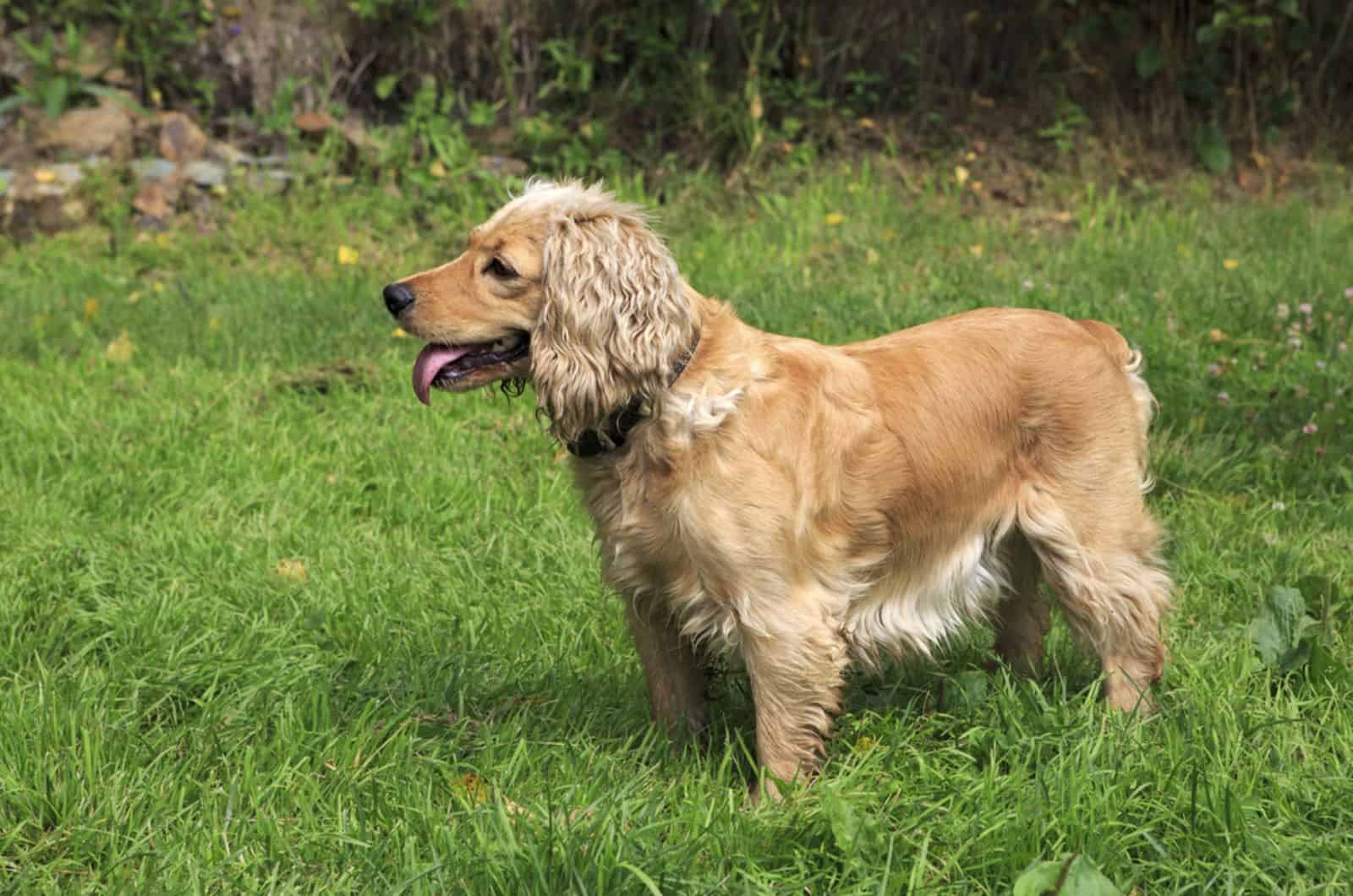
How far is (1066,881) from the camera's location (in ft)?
7.79

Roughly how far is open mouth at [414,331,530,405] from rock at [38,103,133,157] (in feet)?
21.6

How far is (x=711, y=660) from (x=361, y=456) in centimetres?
206

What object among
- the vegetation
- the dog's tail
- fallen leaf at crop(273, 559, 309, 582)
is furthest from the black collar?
the vegetation

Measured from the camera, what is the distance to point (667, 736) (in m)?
3.30

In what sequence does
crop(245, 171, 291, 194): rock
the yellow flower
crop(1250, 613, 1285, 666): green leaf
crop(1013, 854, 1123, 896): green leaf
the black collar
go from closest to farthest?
crop(1013, 854, 1123, 896): green leaf → the black collar → crop(1250, 613, 1285, 666): green leaf → the yellow flower → crop(245, 171, 291, 194): rock

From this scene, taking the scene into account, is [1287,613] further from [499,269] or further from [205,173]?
[205,173]

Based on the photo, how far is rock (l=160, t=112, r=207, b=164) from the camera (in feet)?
29.3

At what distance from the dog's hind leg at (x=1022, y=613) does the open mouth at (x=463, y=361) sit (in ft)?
4.66

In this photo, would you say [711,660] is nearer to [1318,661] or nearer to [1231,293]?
[1318,661]

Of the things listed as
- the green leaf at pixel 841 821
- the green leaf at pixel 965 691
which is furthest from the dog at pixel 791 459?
the green leaf at pixel 841 821

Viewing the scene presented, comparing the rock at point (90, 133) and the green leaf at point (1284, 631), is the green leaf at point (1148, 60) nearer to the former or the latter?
the green leaf at point (1284, 631)

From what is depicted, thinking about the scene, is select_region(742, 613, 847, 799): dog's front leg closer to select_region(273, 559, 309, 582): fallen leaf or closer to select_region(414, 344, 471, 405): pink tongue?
select_region(414, 344, 471, 405): pink tongue

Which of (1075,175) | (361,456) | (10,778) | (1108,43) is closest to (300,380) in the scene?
(361,456)

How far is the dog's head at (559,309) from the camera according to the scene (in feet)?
9.87
